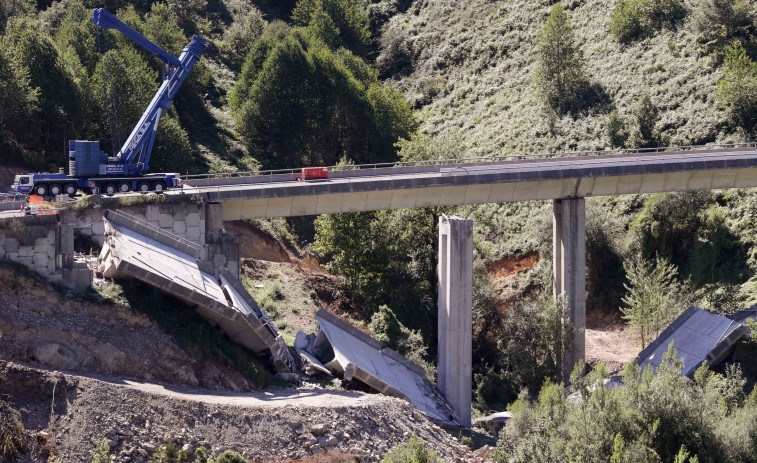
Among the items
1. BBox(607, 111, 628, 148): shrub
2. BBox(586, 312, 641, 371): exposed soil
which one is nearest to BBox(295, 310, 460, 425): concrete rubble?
BBox(586, 312, 641, 371): exposed soil

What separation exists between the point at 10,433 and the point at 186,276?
1026 cm

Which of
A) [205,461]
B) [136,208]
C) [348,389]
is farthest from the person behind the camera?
[136,208]

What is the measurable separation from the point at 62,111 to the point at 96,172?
18.5 metres

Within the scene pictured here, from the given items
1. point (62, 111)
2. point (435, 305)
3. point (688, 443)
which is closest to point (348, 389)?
point (688, 443)

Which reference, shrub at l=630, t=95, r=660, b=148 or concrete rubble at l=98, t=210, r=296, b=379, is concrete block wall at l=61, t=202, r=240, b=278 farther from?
shrub at l=630, t=95, r=660, b=148

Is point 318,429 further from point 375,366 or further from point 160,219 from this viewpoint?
point 160,219

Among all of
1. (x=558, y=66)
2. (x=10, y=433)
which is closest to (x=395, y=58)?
(x=558, y=66)

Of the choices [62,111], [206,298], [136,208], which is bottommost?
[206,298]

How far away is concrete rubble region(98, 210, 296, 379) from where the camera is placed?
33969 mm

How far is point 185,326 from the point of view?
3422cm

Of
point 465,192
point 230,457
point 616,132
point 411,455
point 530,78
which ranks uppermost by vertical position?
point 530,78

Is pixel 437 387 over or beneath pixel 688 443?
beneath

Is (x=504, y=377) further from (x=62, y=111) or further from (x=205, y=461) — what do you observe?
(x=62, y=111)

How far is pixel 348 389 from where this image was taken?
3834 centimetres
